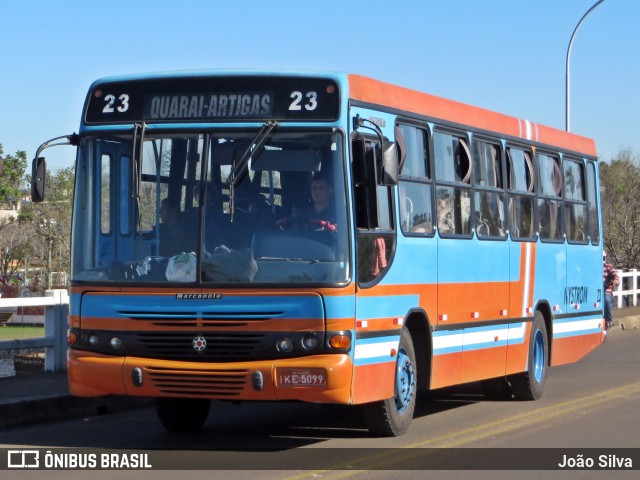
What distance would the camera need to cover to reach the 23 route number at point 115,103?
35.0 ft

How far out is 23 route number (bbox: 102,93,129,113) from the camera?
10.7 meters

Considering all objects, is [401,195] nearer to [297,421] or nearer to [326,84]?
[326,84]

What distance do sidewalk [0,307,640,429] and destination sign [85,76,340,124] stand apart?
3223 mm

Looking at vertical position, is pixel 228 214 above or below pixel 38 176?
below

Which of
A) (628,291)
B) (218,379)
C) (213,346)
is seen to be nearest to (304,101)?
(213,346)

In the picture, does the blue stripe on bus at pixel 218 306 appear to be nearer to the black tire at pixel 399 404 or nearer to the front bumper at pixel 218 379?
the front bumper at pixel 218 379

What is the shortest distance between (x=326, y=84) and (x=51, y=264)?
7140 cm

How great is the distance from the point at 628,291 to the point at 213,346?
25684 millimetres

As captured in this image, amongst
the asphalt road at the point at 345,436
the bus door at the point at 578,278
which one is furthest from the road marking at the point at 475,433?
the bus door at the point at 578,278

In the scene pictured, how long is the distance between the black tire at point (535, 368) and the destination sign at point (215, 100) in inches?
210

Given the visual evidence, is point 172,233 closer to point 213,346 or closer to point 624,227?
point 213,346

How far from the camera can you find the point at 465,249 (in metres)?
12.8

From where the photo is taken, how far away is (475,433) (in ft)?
37.6

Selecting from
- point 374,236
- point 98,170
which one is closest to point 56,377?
point 98,170
